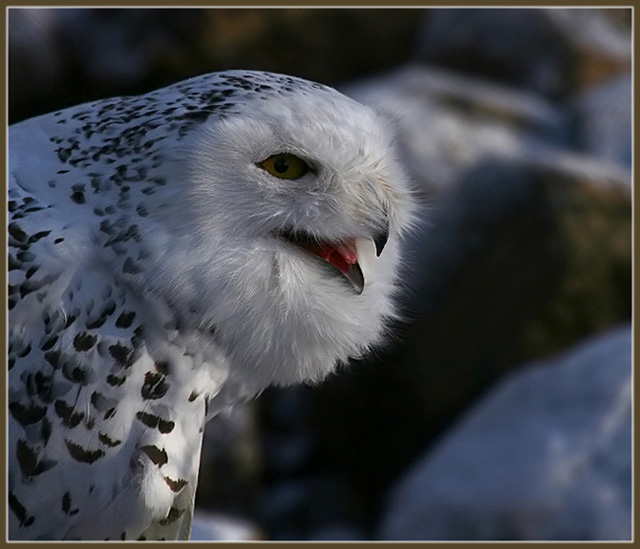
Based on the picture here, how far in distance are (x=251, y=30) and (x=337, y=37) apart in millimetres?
706

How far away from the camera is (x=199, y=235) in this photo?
162 cm

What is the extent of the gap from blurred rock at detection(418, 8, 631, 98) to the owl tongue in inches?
241

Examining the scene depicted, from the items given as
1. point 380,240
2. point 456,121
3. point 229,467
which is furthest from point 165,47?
point 380,240

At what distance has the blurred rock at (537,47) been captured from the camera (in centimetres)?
748

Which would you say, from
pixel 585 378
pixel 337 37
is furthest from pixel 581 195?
pixel 337 37

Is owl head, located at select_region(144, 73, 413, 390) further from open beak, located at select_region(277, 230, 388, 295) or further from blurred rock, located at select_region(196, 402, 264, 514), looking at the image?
blurred rock, located at select_region(196, 402, 264, 514)

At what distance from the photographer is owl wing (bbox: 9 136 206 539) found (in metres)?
1.58

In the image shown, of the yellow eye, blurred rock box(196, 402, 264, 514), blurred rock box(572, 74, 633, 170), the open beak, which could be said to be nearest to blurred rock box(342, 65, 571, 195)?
blurred rock box(572, 74, 633, 170)

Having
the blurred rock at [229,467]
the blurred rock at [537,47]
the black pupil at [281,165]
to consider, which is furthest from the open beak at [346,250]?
the blurred rock at [537,47]

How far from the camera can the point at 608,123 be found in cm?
679

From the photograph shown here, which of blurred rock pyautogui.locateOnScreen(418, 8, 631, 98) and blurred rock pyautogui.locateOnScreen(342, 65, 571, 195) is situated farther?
blurred rock pyautogui.locateOnScreen(418, 8, 631, 98)

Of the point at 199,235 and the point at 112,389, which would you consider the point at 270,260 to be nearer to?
the point at 199,235

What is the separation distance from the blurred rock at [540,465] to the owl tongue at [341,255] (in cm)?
229

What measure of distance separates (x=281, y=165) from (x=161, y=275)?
0.27 meters
